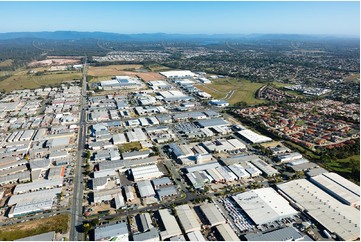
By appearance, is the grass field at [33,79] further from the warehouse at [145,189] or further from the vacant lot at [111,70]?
the warehouse at [145,189]

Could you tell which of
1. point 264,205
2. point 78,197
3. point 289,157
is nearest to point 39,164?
point 78,197

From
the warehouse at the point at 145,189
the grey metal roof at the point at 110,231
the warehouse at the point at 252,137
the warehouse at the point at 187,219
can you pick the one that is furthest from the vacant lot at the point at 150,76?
the grey metal roof at the point at 110,231

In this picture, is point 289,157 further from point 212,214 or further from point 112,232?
point 112,232

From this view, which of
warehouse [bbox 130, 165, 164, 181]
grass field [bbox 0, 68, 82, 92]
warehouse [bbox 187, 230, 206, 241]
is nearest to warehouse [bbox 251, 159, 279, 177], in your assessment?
warehouse [bbox 130, 165, 164, 181]

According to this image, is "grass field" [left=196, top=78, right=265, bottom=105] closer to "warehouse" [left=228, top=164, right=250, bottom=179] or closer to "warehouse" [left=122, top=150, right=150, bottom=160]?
"warehouse" [left=228, top=164, right=250, bottom=179]

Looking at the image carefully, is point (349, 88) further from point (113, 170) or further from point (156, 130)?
point (113, 170)

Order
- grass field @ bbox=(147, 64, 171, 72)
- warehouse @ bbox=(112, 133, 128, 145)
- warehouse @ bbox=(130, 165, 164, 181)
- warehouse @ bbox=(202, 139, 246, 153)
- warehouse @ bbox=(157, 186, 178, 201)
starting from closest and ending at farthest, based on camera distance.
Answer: warehouse @ bbox=(157, 186, 178, 201) → warehouse @ bbox=(130, 165, 164, 181) → warehouse @ bbox=(202, 139, 246, 153) → warehouse @ bbox=(112, 133, 128, 145) → grass field @ bbox=(147, 64, 171, 72)
